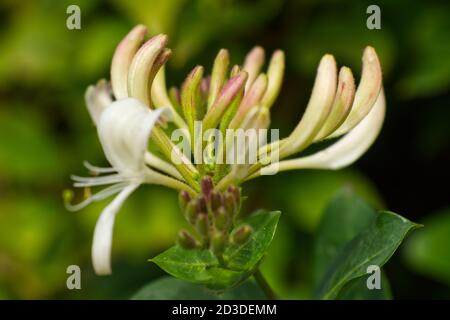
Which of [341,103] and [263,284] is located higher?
[341,103]

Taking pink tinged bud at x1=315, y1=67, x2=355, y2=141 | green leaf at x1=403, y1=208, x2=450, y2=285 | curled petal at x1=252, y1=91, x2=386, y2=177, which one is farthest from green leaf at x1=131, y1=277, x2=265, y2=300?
green leaf at x1=403, y1=208, x2=450, y2=285

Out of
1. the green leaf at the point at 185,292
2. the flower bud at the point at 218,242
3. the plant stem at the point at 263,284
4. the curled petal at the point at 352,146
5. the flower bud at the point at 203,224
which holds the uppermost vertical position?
the curled petal at the point at 352,146

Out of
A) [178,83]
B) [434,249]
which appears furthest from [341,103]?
[178,83]

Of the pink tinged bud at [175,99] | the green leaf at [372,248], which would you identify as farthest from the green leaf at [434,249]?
the pink tinged bud at [175,99]

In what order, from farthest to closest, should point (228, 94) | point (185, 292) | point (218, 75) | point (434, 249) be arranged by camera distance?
point (434, 249) → point (185, 292) → point (218, 75) → point (228, 94)

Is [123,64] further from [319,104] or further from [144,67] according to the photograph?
[319,104]

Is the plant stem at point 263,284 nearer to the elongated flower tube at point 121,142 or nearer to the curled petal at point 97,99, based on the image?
the elongated flower tube at point 121,142

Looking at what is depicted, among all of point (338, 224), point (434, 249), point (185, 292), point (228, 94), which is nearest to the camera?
point (228, 94)
